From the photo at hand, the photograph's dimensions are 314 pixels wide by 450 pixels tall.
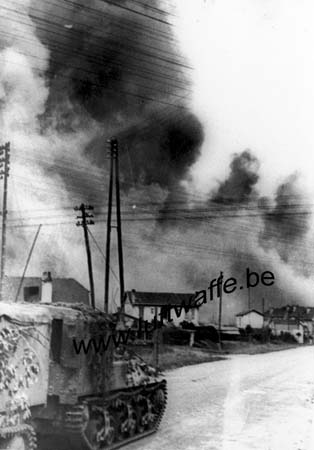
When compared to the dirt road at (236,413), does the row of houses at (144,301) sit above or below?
above

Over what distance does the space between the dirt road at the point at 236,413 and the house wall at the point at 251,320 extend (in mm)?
62558

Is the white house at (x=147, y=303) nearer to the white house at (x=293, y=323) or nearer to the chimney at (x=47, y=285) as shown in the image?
the white house at (x=293, y=323)

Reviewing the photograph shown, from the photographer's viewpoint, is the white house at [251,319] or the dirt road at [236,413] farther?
the white house at [251,319]

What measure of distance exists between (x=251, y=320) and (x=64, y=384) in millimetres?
79010

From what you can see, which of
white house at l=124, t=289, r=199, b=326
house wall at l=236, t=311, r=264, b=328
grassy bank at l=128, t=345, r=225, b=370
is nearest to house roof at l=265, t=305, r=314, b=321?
house wall at l=236, t=311, r=264, b=328

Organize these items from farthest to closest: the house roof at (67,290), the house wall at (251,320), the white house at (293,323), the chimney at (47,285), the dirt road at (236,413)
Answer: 1. the house wall at (251,320)
2. the white house at (293,323)
3. the house roof at (67,290)
4. the chimney at (47,285)
5. the dirt road at (236,413)

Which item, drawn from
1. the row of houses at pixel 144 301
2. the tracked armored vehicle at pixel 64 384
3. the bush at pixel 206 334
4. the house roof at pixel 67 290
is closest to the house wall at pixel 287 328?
the row of houses at pixel 144 301

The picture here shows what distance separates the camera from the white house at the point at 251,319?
86688mm

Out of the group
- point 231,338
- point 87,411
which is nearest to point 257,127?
point 87,411

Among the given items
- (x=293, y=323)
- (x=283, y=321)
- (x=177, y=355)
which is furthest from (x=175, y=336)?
(x=293, y=323)

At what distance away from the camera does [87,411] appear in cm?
1038

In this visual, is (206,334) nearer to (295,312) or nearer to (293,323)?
(293,323)

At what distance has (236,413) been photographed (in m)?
14.5

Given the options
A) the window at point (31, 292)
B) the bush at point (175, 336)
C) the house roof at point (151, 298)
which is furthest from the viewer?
the house roof at point (151, 298)
